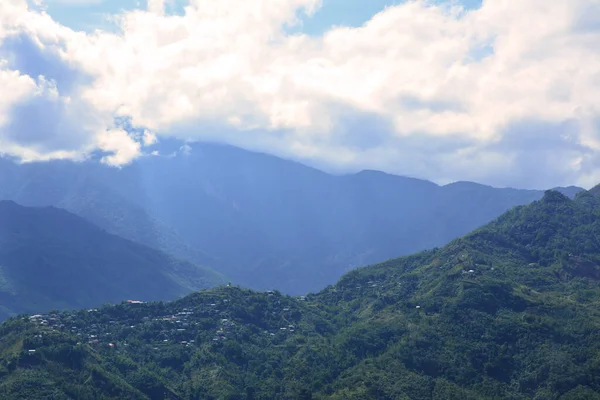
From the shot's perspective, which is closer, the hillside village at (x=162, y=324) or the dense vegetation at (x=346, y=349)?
the dense vegetation at (x=346, y=349)

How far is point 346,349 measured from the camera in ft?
550

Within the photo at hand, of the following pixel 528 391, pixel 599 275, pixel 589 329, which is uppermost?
pixel 599 275

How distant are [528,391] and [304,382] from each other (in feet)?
145

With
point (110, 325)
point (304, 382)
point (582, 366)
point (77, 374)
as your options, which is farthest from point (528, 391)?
point (110, 325)

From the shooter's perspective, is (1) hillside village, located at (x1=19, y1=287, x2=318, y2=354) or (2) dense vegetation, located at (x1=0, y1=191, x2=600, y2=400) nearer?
(2) dense vegetation, located at (x1=0, y1=191, x2=600, y2=400)

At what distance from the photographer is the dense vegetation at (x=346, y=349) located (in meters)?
143

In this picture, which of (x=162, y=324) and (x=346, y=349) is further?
(x=162, y=324)

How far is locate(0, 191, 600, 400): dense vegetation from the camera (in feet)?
468

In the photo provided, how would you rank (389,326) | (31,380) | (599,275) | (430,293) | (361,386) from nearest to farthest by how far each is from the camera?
(31,380), (361,386), (389,326), (430,293), (599,275)

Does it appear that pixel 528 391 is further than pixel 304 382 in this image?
No

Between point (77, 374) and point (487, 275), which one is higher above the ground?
point (487, 275)

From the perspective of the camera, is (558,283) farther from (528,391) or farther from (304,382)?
(304,382)

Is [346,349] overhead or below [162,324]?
below

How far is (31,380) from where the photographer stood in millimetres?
135250
